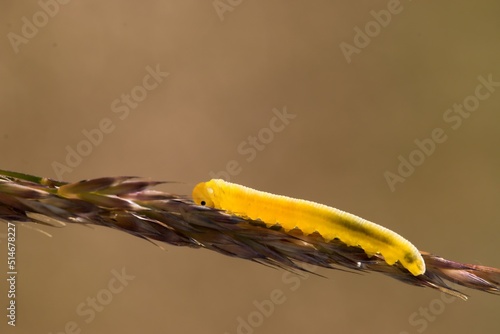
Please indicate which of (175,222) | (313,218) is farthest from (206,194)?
(175,222)

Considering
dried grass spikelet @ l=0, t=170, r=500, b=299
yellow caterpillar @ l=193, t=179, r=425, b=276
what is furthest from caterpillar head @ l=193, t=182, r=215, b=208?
dried grass spikelet @ l=0, t=170, r=500, b=299

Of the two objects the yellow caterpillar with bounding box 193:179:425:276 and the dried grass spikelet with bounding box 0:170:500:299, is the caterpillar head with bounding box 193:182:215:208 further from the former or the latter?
the dried grass spikelet with bounding box 0:170:500:299

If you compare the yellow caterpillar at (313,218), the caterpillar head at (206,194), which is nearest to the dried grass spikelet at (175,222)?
the yellow caterpillar at (313,218)

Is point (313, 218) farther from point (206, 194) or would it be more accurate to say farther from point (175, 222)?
point (175, 222)

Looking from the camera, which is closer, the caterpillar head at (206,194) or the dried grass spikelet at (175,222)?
the dried grass spikelet at (175,222)

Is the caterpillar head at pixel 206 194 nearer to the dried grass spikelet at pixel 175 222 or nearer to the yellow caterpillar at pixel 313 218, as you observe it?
the yellow caterpillar at pixel 313 218

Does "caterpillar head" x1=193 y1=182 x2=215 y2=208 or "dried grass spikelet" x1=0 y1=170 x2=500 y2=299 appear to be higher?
"caterpillar head" x1=193 y1=182 x2=215 y2=208

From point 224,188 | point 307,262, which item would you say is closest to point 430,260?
point 307,262

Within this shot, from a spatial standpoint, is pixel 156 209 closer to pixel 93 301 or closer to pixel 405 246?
pixel 405 246
